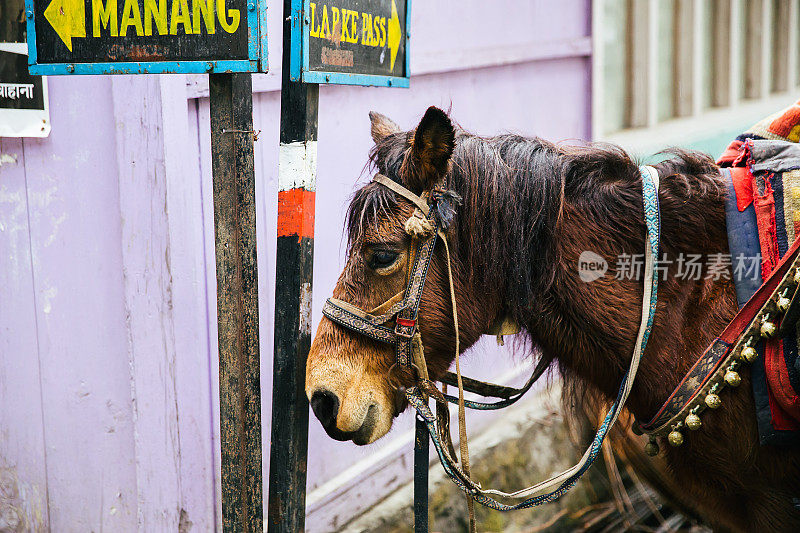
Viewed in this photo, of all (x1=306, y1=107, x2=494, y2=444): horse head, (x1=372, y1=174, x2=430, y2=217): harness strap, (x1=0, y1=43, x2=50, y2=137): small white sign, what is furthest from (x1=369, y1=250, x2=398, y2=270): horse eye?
(x1=0, y1=43, x2=50, y2=137): small white sign

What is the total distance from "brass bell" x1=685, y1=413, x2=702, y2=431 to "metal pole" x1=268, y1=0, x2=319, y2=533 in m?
0.98

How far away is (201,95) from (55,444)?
1288mm

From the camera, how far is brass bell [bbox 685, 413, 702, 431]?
6.11 ft

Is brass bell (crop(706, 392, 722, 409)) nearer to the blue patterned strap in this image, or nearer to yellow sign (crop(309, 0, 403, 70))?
the blue patterned strap

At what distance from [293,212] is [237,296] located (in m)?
0.26

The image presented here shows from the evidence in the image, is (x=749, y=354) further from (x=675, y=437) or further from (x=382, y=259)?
(x=382, y=259)

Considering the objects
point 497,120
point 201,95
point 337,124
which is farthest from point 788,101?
point 201,95

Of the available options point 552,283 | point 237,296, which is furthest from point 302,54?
point 552,283

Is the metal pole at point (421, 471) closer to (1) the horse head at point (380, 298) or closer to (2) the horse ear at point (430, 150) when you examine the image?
(1) the horse head at point (380, 298)

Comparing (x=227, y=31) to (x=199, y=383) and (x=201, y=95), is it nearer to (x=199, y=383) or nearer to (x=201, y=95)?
(x=201, y=95)

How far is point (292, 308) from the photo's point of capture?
1.97 meters

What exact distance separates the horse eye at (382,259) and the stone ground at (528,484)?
68.2 inches

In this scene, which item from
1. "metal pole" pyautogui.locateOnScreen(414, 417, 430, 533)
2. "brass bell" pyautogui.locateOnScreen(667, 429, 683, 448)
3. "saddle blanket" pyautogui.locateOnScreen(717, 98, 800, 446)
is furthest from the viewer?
"metal pole" pyautogui.locateOnScreen(414, 417, 430, 533)

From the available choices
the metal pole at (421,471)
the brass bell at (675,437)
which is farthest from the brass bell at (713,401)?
the metal pole at (421,471)
